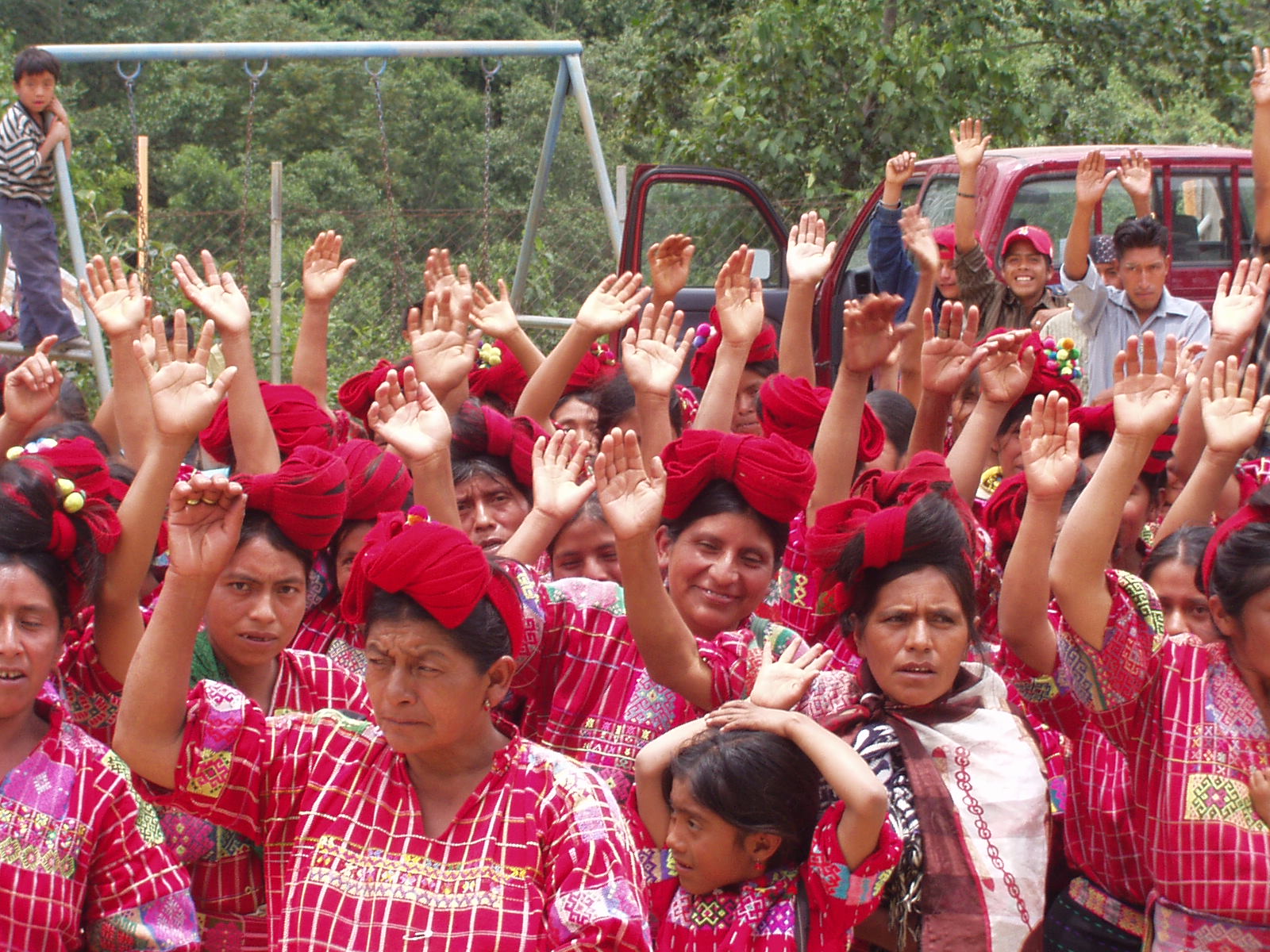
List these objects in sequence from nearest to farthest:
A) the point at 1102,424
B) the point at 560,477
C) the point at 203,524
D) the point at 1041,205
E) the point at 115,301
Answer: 1. the point at 203,524
2. the point at 560,477
3. the point at 115,301
4. the point at 1102,424
5. the point at 1041,205

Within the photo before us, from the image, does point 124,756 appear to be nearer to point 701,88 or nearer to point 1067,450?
point 1067,450

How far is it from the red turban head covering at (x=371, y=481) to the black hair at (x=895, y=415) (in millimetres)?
1711

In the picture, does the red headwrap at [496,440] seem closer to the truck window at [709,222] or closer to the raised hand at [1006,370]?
the raised hand at [1006,370]

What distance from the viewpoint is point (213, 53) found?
6.95 m

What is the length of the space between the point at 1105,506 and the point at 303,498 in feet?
4.90

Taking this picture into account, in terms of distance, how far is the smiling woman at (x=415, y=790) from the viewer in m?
2.13

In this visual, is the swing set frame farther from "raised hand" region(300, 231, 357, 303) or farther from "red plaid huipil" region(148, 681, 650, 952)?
"red plaid huipil" region(148, 681, 650, 952)

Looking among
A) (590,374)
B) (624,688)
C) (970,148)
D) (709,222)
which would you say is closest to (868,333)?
(590,374)

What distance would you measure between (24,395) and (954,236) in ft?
13.5

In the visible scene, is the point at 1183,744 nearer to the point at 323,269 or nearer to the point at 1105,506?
the point at 1105,506

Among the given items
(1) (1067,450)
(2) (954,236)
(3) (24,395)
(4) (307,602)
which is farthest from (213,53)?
(1) (1067,450)

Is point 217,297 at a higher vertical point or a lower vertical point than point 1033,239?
lower

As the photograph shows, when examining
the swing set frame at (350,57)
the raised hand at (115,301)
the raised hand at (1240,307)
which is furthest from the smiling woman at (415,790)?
the swing set frame at (350,57)

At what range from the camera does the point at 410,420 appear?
3.28 metres
